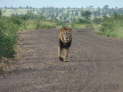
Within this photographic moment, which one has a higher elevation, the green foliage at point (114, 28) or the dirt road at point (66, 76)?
the dirt road at point (66, 76)

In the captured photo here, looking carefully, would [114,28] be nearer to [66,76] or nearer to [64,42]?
[64,42]

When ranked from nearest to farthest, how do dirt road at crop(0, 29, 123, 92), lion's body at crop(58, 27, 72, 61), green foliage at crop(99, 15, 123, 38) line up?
dirt road at crop(0, 29, 123, 92) → lion's body at crop(58, 27, 72, 61) → green foliage at crop(99, 15, 123, 38)

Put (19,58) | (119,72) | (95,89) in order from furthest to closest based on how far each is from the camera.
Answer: (19,58)
(119,72)
(95,89)

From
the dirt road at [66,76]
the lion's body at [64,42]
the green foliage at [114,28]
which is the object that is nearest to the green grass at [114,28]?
the green foliage at [114,28]

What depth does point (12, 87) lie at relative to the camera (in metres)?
14.0

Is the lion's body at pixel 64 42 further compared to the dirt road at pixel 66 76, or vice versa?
the lion's body at pixel 64 42

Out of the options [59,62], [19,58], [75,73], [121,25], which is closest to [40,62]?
[59,62]

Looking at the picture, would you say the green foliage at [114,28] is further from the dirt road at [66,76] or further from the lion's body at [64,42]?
the dirt road at [66,76]

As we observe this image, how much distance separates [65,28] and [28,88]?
939 centimetres

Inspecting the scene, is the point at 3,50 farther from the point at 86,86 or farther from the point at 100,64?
the point at 86,86

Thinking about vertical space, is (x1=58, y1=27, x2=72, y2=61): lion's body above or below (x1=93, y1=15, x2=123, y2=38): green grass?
above

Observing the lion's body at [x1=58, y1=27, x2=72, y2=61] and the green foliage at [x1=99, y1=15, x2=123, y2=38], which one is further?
the green foliage at [x1=99, y1=15, x2=123, y2=38]

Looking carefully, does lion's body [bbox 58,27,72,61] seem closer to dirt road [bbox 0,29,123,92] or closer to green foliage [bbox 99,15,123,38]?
dirt road [bbox 0,29,123,92]

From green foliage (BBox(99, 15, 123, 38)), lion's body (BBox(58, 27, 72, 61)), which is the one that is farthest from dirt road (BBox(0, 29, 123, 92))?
green foliage (BBox(99, 15, 123, 38))
